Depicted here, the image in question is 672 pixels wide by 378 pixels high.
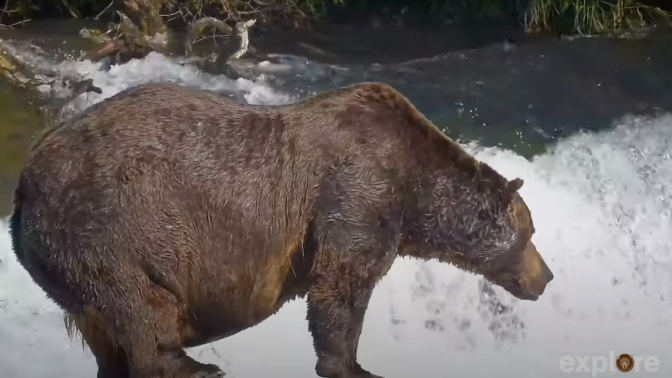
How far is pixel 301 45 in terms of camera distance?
94.8 inches

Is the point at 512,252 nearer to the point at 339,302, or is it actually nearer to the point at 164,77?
the point at 339,302

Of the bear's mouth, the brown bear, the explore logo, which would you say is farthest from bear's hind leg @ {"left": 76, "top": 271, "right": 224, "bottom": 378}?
the explore logo

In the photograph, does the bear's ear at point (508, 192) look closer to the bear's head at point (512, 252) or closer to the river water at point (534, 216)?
the bear's head at point (512, 252)

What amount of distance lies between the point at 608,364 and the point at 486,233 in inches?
21.9

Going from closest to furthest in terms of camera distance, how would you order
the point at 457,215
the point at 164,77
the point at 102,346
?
the point at 102,346
the point at 457,215
the point at 164,77

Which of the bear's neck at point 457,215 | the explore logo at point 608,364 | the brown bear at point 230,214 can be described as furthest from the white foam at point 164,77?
the explore logo at point 608,364

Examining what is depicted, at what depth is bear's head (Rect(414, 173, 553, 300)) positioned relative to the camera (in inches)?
74.6

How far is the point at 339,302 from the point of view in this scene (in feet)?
5.85

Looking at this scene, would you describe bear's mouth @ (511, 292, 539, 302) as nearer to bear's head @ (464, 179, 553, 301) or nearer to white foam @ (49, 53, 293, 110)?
bear's head @ (464, 179, 553, 301)

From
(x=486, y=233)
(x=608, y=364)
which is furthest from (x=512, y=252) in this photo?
(x=608, y=364)

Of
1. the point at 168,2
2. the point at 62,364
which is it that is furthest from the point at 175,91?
the point at 62,364

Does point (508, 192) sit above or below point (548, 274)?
above

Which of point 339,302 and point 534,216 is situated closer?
point 339,302

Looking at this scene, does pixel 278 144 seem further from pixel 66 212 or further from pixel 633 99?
pixel 633 99
